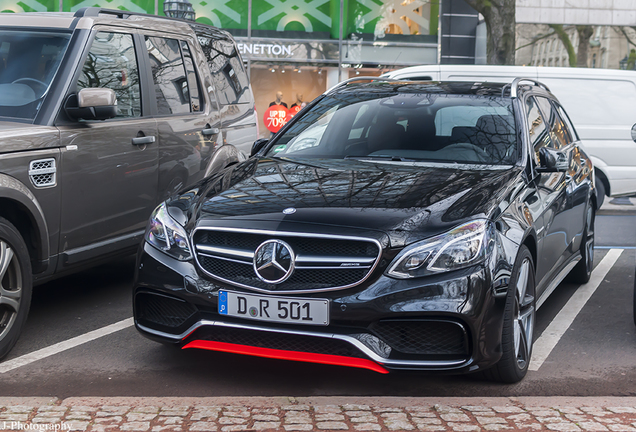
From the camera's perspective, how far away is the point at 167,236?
3.99 m

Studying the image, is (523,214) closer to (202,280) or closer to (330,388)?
(330,388)

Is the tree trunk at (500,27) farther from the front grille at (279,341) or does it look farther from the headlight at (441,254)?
the front grille at (279,341)

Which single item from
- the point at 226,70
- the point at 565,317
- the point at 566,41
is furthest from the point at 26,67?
the point at 566,41

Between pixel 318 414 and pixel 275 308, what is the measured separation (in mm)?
530

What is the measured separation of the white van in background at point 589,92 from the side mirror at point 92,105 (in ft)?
21.3

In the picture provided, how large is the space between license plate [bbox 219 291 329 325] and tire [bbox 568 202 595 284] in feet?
11.2

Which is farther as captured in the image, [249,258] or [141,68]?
[141,68]

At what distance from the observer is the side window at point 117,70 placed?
5.14 meters

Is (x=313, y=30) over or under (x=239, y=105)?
over

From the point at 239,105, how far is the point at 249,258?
3.63 m

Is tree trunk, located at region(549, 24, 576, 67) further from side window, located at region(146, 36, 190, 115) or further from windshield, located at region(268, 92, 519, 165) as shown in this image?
windshield, located at region(268, 92, 519, 165)

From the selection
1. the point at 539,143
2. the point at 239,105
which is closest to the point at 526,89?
the point at 539,143

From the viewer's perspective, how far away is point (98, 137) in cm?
498

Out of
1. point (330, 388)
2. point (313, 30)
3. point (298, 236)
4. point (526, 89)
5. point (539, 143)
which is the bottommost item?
point (330, 388)
